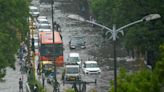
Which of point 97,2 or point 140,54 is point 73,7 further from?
point 140,54

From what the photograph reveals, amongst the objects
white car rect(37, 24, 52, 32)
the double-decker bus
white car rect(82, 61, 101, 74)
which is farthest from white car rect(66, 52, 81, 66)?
white car rect(37, 24, 52, 32)

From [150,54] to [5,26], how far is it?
13.5m

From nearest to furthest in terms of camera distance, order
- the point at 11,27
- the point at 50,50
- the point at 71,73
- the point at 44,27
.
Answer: the point at 11,27, the point at 71,73, the point at 50,50, the point at 44,27

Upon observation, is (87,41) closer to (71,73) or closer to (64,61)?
(64,61)

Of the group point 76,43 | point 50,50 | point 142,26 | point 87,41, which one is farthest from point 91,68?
point 87,41

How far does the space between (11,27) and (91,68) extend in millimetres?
9220

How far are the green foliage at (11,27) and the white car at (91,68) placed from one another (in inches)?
224

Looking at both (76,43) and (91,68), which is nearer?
(91,68)

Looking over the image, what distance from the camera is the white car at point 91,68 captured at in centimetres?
5981

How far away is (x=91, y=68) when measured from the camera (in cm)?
6003

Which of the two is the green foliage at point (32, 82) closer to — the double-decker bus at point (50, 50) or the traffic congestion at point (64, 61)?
the traffic congestion at point (64, 61)

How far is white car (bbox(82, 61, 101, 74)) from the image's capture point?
59812mm

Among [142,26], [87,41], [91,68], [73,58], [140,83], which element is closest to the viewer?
[140,83]

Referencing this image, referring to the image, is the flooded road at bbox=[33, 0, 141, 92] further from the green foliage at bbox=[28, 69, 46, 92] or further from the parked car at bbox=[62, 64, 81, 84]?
the green foliage at bbox=[28, 69, 46, 92]
